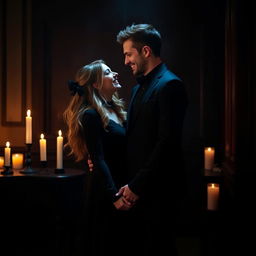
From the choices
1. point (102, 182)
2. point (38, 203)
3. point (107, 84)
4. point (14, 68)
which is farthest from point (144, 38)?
point (14, 68)

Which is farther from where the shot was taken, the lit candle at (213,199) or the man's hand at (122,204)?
the lit candle at (213,199)

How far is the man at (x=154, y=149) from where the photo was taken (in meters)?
1.99

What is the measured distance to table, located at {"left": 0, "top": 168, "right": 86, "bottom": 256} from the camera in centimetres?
283

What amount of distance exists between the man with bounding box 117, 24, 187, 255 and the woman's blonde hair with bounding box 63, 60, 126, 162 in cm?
30

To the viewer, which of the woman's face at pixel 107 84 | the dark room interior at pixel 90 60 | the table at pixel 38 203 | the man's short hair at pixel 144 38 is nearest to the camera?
the man's short hair at pixel 144 38

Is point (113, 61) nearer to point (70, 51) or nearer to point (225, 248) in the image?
point (70, 51)

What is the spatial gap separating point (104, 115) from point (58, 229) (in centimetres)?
93

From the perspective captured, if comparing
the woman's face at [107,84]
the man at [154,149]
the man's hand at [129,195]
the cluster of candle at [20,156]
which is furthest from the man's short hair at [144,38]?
the cluster of candle at [20,156]

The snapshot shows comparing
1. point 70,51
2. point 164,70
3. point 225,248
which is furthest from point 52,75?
point 225,248

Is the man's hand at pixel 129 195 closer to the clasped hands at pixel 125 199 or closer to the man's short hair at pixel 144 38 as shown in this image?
the clasped hands at pixel 125 199

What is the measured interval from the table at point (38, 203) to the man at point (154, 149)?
78cm

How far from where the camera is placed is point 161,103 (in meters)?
1.99

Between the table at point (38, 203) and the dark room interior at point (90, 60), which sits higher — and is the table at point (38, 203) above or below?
below

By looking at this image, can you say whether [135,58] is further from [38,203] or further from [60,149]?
[38,203]
